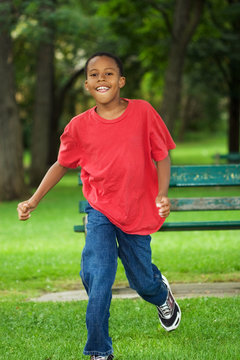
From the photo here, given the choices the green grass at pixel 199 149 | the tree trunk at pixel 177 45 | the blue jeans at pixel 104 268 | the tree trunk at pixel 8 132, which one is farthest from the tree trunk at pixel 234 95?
the blue jeans at pixel 104 268

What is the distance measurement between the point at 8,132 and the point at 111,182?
49.9 ft

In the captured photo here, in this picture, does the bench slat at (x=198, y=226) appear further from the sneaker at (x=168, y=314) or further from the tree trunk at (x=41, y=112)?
the tree trunk at (x=41, y=112)

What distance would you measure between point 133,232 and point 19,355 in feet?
3.56

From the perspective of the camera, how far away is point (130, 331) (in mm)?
4730

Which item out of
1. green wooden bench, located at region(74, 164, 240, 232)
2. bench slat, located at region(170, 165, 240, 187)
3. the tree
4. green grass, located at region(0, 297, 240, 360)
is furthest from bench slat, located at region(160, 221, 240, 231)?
the tree

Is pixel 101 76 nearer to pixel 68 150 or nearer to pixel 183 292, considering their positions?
pixel 68 150

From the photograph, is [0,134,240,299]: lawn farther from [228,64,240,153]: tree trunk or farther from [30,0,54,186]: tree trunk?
[228,64,240,153]: tree trunk

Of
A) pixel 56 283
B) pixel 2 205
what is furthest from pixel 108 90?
pixel 2 205

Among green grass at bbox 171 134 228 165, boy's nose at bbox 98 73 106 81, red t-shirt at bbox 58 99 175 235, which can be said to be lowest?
green grass at bbox 171 134 228 165

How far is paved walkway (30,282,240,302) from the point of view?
603 cm

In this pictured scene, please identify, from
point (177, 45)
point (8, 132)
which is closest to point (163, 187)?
point (8, 132)

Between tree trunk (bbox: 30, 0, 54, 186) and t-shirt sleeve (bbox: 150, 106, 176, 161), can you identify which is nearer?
t-shirt sleeve (bbox: 150, 106, 176, 161)

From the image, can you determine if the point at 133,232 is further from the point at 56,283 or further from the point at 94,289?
the point at 56,283

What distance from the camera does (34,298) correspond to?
6.27 metres
